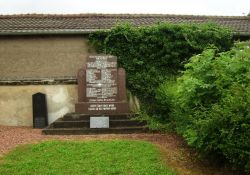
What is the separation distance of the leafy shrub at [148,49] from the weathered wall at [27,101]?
2180 mm

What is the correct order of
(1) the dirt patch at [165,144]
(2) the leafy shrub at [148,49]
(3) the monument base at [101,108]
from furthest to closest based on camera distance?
1. (2) the leafy shrub at [148,49]
2. (3) the monument base at [101,108]
3. (1) the dirt patch at [165,144]

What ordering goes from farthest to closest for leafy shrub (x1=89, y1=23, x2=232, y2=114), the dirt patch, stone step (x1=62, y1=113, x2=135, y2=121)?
leafy shrub (x1=89, y1=23, x2=232, y2=114) → stone step (x1=62, y1=113, x2=135, y2=121) → the dirt patch

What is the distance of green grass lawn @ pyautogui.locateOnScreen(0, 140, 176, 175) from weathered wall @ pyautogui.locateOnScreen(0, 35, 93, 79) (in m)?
6.60

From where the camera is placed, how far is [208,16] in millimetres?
21812

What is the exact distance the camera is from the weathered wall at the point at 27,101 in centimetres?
1667

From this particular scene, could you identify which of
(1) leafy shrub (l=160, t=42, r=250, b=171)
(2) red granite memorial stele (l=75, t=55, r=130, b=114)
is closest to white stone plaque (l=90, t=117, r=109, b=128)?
(2) red granite memorial stele (l=75, t=55, r=130, b=114)

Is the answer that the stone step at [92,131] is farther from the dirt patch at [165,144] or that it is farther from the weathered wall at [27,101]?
the weathered wall at [27,101]

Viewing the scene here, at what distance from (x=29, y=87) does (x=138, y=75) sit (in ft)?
13.5

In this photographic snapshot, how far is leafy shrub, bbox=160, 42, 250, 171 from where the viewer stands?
8.23 m

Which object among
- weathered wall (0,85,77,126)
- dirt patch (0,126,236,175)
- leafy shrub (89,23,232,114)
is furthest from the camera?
leafy shrub (89,23,232,114)

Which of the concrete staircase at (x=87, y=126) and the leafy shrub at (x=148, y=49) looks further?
the leafy shrub at (x=148, y=49)

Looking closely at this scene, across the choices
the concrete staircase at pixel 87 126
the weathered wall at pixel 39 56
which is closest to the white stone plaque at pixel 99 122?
the concrete staircase at pixel 87 126

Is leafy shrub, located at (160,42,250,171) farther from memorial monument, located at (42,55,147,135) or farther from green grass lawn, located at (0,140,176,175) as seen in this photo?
memorial monument, located at (42,55,147,135)

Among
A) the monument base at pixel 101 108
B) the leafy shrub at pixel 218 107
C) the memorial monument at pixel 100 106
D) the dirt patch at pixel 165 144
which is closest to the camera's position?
the leafy shrub at pixel 218 107
